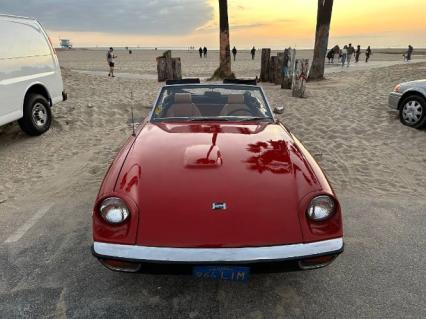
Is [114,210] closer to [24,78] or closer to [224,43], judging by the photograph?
[24,78]

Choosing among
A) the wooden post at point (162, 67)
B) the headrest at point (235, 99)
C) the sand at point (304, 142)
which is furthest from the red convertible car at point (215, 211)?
the wooden post at point (162, 67)

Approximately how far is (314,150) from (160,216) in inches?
189

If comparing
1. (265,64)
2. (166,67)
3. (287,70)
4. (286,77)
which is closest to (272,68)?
(265,64)

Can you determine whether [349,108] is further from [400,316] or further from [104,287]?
[104,287]

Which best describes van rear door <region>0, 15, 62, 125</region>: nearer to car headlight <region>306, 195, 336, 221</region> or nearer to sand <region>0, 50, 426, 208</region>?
sand <region>0, 50, 426, 208</region>

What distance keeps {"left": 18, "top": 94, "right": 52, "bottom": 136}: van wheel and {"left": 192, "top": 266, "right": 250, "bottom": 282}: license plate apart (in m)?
6.10

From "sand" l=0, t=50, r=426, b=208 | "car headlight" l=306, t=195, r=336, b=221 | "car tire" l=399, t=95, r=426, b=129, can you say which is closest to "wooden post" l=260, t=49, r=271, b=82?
"sand" l=0, t=50, r=426, b=208

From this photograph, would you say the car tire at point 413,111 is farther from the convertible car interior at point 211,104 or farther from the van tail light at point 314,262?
the van tail light at point 314,262

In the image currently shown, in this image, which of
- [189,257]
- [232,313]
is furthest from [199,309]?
[189,257]

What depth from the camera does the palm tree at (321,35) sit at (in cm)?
1592

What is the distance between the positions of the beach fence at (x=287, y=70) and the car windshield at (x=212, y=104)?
310 inches

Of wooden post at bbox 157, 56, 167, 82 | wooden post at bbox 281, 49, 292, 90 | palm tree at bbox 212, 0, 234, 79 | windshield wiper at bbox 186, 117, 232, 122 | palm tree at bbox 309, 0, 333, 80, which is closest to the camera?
windshield wiper at bbox 186, 117, 232, 122

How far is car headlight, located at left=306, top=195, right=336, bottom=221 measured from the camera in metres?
2.55

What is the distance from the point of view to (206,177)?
276 cm
